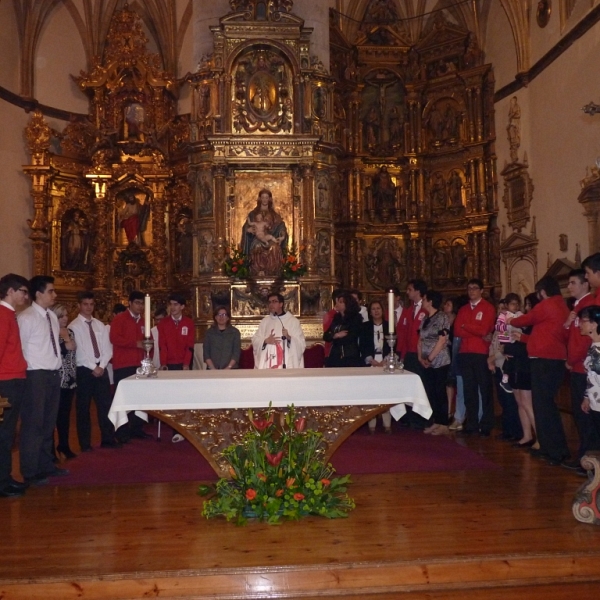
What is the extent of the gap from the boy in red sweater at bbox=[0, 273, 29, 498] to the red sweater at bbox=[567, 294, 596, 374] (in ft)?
15.9

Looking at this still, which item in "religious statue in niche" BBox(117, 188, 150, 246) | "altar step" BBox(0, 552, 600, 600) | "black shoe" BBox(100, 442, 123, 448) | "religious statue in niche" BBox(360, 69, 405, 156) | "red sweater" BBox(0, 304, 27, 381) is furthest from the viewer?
"religious statue in niche" BBox(360, 69, 405, 156)

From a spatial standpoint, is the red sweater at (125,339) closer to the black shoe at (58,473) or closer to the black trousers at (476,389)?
the black shoe at (58,473)

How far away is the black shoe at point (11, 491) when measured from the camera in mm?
6395

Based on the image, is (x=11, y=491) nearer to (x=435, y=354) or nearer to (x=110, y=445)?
(x=110, y=445)

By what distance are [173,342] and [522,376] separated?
4438mm

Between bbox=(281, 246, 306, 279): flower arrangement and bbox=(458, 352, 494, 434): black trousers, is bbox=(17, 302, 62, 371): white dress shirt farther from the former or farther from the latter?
bbox=(281, 246, 306, 279): flower arrangement

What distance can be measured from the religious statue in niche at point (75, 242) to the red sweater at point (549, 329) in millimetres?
14279

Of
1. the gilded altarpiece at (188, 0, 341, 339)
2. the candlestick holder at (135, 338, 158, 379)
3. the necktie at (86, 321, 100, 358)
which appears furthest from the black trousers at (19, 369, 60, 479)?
the gilded altarpiece at (188, 0, 341, 339)

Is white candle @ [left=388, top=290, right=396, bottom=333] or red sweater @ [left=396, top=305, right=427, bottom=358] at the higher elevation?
white candle @ [left=388, top=290, right=396, bottom=333]

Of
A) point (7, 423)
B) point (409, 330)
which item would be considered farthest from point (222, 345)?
point (7, 423)

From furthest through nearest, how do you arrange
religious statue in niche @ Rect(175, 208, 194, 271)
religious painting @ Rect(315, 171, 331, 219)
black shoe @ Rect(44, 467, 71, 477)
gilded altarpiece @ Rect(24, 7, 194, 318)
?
religious statue in niche @ Rect(175, 208, 194, 271) → gilded altarpiece @ Rect(24, 7, 194, 318) → religious painting @ Rect(315, 171, 331, 219) → black shoe @ Rect(44, 467, 71, 477)

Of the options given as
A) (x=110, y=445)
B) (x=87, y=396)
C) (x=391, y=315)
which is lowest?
(x=110, y=445)

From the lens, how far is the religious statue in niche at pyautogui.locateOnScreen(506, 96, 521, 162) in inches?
688

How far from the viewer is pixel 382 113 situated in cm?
2050
